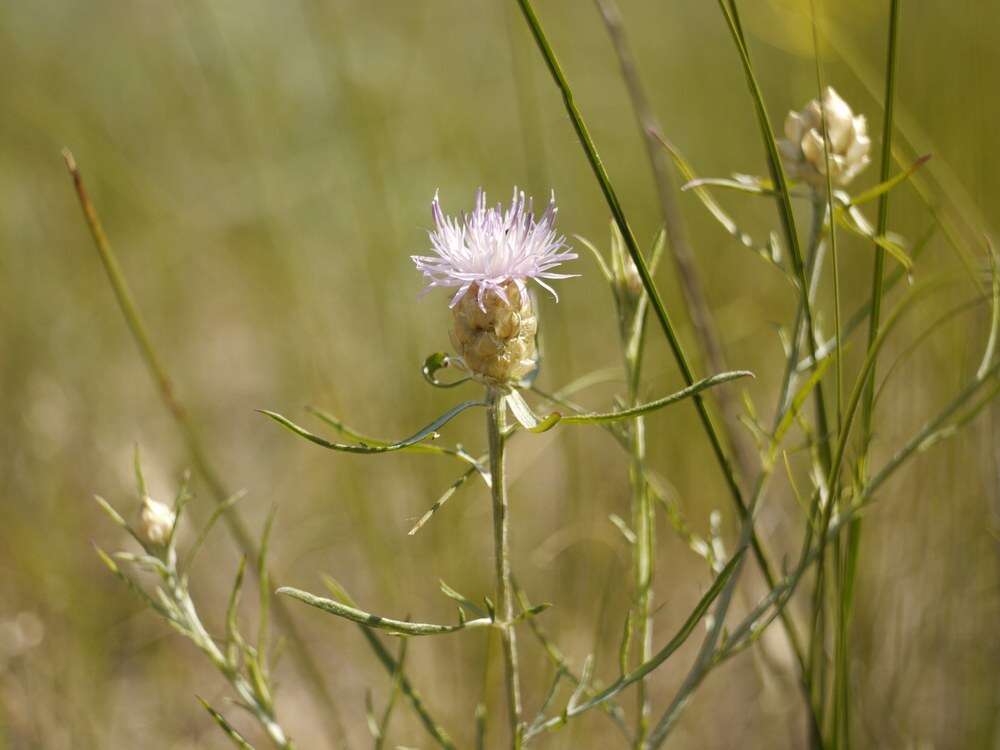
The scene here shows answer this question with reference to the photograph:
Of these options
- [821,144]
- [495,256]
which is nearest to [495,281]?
[495,256]

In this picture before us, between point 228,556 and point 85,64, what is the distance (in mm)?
2742

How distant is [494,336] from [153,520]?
54 centimetres

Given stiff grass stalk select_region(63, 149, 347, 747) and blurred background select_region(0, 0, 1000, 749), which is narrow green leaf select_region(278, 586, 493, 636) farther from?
blurred background select_region(0, 0, 1000, 749)

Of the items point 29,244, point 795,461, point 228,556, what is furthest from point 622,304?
point 29,244

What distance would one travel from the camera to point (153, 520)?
1.15 metres

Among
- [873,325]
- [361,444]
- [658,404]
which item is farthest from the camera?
[873,325]

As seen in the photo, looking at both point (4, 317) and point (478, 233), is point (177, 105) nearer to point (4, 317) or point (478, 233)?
point (4, 317)

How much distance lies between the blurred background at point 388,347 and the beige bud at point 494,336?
80 cm

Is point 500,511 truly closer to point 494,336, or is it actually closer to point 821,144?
point 494,336

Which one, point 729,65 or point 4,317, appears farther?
point 729,65

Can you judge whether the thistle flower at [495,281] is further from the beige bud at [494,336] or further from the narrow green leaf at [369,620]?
the narrow green leaf at [369,620]

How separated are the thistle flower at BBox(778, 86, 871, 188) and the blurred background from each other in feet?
1.54

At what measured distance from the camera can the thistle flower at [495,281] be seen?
2.96ft

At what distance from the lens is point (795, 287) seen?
1.10 meters
